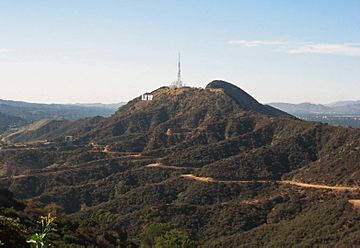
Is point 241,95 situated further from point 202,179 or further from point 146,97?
point 202,179

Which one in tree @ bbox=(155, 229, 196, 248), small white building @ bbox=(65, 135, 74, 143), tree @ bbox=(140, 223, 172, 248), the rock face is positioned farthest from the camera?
the rock face

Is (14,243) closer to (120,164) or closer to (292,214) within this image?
(292,214)

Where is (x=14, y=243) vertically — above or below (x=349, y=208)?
above

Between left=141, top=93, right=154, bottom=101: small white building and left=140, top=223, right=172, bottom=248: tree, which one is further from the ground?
left=141, top=93, right=154, bottom=101: small white building

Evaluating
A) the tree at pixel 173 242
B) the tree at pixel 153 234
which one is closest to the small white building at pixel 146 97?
the tree at pixel 153 234

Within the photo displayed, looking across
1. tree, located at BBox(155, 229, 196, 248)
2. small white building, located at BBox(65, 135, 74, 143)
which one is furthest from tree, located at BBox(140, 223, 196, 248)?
small white building, located at BBox(65, 135, 74, 143)

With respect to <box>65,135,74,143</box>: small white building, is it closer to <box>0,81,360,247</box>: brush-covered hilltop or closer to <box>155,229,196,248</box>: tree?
<box>0,81,360,247</box>: brush-covered hilltop

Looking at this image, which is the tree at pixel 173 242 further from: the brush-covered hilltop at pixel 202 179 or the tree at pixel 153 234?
the brush-covered hilltop at pixel 202 179

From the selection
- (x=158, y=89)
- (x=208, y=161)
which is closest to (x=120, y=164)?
(x=208, y=161)
